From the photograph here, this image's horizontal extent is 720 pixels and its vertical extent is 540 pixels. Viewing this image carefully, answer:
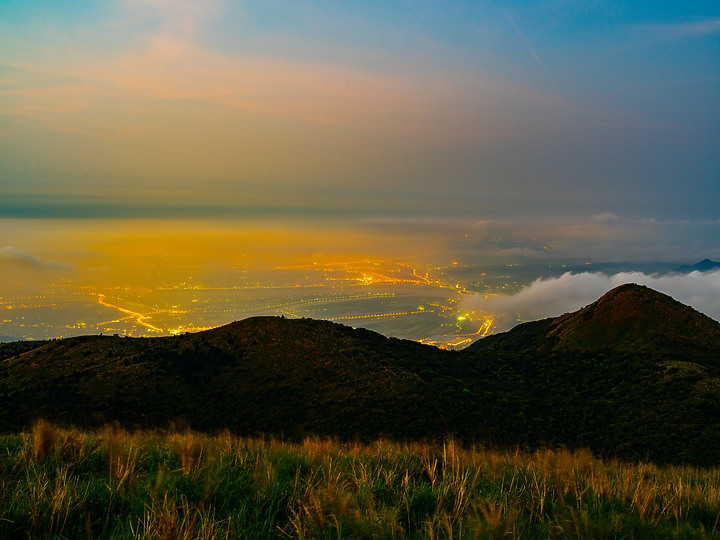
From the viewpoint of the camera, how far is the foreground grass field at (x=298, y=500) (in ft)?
11.9

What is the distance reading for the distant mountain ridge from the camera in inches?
921

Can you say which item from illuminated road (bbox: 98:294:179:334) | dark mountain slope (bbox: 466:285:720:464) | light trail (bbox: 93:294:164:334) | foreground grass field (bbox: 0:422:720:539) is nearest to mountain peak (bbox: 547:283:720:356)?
dark mountain slope (bbox: 466:285:720:464)

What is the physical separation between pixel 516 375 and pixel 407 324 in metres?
96.3

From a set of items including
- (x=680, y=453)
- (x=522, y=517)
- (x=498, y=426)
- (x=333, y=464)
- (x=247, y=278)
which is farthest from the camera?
(x=247, y=278)

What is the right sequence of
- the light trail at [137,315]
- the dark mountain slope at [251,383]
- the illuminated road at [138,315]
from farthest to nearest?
the illuminated road at [138,315] → the light trail at [137,315] → the dark mountain slope at [251,383]

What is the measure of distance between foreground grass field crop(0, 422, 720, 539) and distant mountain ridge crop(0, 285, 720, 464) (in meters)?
16.6

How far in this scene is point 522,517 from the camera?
4.23 m

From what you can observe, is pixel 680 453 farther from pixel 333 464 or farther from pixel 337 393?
pixel 333 464

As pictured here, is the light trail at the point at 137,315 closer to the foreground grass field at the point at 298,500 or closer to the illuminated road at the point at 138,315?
the illuminated road at the point at 138,315

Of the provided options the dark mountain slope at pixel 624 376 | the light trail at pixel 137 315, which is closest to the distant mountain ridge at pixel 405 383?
the dark mountain slope at pixel 624 376

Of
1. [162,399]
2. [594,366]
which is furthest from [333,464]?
[594,366]

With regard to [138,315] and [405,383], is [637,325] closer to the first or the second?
[405,383]

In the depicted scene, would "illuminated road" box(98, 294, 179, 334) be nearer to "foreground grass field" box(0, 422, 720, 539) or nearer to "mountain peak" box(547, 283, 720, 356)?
"mountain peak" box(547, 283, 720, 356)

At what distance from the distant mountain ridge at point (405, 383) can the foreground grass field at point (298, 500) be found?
652 inches
